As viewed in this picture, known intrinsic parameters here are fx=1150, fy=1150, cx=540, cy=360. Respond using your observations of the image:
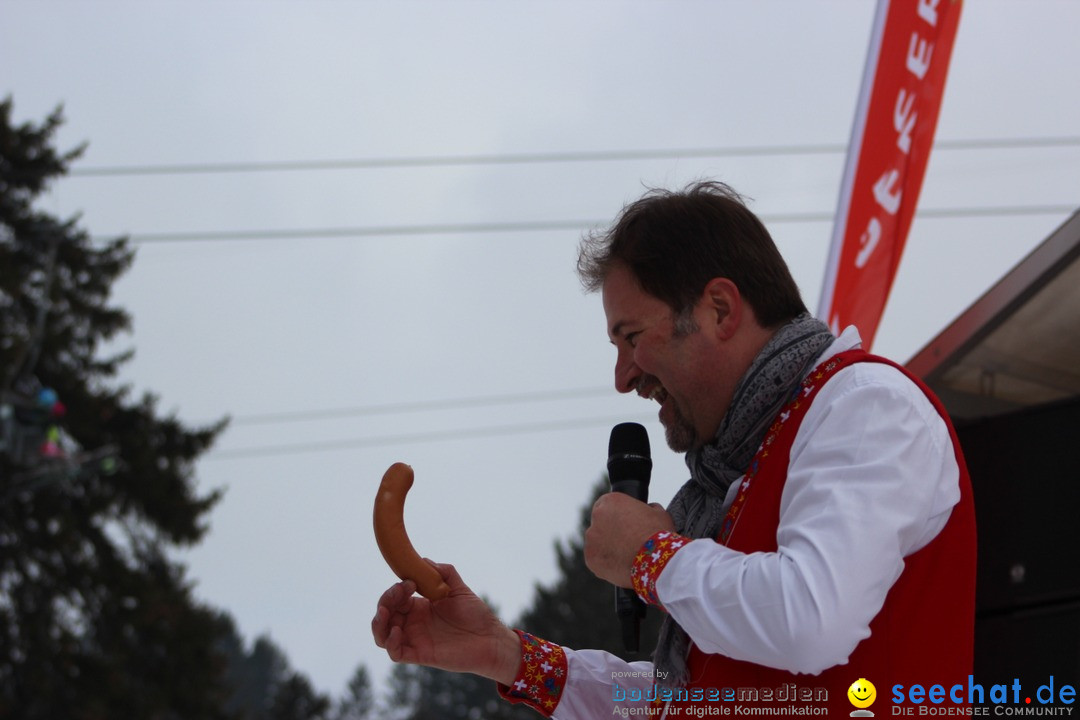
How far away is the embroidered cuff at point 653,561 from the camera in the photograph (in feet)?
4.70

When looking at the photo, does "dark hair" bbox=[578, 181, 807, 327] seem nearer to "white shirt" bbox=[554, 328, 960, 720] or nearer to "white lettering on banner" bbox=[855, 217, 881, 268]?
"white shirt" bbox=[554, 328, 960, 720]

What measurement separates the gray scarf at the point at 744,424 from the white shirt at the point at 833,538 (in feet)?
0.29

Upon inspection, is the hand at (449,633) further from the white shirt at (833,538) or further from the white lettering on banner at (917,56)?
the white lettering on banner at (917,56)

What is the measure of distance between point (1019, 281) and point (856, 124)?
0.66m

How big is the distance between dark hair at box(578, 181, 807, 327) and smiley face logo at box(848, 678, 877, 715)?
53 cm

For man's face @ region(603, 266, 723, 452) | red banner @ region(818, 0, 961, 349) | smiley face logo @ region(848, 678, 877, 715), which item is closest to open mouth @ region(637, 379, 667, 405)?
man's face @ region(603, 266, 723, 452)

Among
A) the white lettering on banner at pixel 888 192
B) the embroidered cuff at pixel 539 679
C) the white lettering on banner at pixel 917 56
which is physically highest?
the white lettering on banner at pixel 917 56

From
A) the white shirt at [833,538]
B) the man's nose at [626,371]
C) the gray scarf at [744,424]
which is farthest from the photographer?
the man's nose at [626,371]

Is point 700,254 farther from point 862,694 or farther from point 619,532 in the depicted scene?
point 862,694

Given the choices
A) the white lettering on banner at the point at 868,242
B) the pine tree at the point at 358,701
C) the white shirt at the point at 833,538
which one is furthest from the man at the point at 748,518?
the pine tree at the point at 358,701

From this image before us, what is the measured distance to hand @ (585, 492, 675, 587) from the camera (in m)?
1.51

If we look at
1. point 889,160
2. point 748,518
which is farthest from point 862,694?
point 889,160

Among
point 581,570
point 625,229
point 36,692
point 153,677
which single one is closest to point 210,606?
point 153,677

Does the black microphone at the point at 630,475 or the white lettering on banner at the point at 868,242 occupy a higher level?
the white lettering on banner at the point at 868,242
